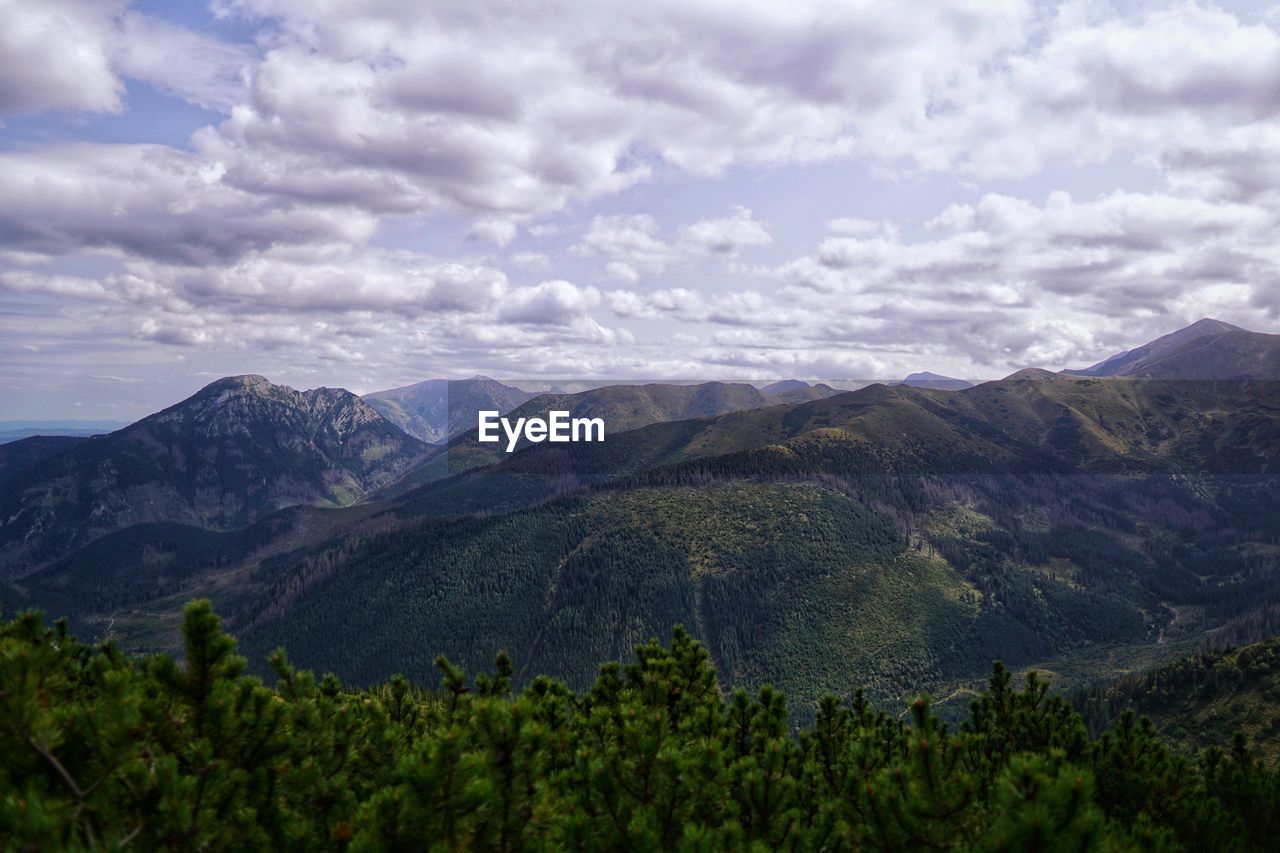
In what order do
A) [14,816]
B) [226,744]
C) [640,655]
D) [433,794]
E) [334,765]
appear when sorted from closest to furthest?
[14,816] → [433,794] → [226,744] → [334,765] → [640,655]

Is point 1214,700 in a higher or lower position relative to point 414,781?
lower

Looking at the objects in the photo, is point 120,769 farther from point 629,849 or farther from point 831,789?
point 831,789

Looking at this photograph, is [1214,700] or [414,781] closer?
[414,781]

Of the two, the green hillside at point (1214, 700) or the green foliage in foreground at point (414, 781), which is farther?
the green hillside at point (1214, 700)

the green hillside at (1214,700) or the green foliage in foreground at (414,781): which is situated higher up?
the green foliage in foreground at (414,781)

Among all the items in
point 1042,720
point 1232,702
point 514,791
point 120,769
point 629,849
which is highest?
point 120,769

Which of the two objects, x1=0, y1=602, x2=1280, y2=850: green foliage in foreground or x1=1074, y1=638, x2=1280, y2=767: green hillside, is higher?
x1=0, y1=602, x2=1280, y2=850: green foliage in foreground

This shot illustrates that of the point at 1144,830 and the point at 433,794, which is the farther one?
the point at 1144,830

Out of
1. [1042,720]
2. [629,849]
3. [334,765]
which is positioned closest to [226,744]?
[334,765]
